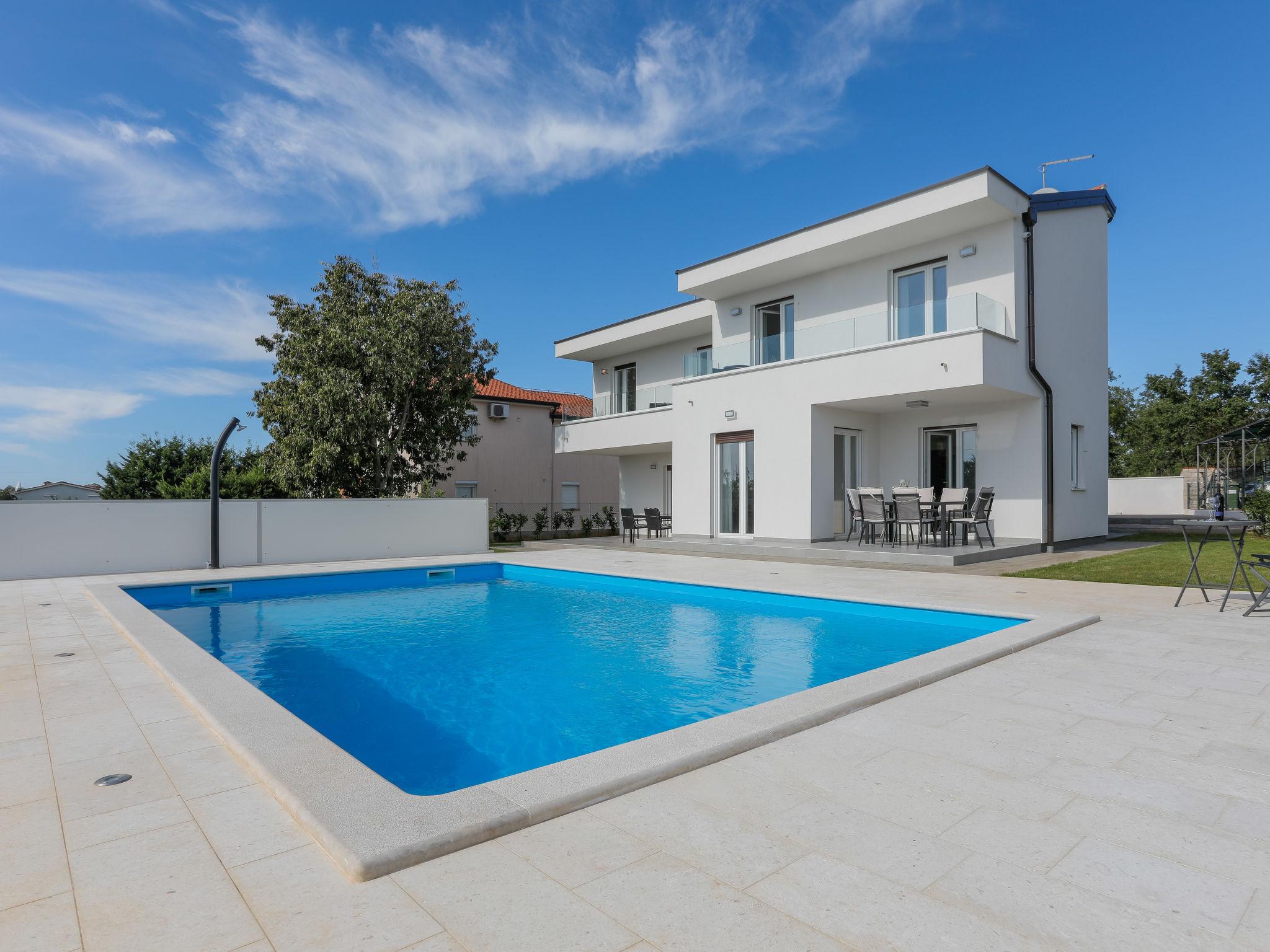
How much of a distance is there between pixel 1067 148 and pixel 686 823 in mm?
20271

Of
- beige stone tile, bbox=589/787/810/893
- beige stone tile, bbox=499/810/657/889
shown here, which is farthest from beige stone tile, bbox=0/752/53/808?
beige stone tile, bbox=589/787/810/893

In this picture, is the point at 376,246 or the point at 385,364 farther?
the point at 376,246

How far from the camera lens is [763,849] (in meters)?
2.43

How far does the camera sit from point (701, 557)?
1447 cm

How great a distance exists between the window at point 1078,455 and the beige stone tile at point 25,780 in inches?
695

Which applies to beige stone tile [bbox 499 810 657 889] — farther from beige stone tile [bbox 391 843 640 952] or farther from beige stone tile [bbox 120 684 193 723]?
beige stone tile [bbox 120 684 193 723]

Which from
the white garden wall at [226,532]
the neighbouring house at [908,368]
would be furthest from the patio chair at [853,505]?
the white garden wall at [226,532]

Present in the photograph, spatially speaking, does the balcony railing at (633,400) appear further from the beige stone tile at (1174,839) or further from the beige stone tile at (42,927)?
the beige stone tile at (42,927)

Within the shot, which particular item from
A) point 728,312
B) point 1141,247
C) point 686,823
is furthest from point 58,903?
point 1141,247

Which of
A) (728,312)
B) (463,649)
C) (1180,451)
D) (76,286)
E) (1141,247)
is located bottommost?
(463,649)

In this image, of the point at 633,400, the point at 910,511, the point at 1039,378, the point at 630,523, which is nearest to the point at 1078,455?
the point at 1039,378

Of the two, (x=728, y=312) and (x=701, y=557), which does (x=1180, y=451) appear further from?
(x=701, y=557)

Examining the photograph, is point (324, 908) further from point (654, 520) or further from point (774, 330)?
point (774, 330)

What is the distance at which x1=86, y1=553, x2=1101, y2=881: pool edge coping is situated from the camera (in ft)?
8.06
